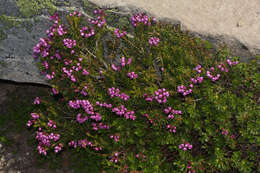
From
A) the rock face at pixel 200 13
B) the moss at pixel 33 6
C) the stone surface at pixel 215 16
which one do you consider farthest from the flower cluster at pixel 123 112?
the moss at pixel 33 6

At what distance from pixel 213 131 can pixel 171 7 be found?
6.29ft

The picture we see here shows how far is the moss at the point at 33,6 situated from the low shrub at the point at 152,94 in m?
0.21

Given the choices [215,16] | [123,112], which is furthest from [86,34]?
[215,16]

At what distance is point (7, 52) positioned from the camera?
497 cm

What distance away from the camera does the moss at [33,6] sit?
14.8 ft

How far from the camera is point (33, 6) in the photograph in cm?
456

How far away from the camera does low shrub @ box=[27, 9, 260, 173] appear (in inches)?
158

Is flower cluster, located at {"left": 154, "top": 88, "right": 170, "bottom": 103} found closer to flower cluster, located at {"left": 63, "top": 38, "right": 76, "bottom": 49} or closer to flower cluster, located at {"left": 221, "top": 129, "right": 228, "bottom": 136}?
flower cluster, located at {"left": 221, "top": 129, "right": 228, "bottom": 136}

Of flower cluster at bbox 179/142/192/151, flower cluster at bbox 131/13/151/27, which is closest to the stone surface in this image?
flower cluster at bbox 131/13/151/27

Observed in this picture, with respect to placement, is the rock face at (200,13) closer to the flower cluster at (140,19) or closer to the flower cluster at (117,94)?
the flower cluster at (140,19)

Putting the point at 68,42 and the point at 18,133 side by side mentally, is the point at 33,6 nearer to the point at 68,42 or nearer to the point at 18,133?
the point at 68,42

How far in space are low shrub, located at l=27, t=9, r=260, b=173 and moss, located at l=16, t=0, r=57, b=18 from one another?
0.68 feet

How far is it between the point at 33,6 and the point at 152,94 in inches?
91.8

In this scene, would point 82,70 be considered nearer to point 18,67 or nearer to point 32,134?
point 18,67
